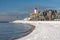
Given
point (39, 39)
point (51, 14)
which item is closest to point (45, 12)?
point (51, 14)

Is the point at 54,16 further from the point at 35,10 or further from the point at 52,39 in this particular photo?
the point at 52,39

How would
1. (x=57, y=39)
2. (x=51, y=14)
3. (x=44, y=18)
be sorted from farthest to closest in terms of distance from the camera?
1. (x=51, y=14)
2. (x=44, y=18)
3. (x=57, y=39)

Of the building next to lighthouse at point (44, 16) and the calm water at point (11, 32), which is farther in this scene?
the building next to lighthouse at point (44, 16)

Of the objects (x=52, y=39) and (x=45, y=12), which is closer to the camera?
(x=52, y=39)

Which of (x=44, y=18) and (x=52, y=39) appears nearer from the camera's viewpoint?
(x=52, y=39)

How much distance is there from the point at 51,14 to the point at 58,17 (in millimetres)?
3858

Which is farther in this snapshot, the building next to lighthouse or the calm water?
the building next to lighthouse

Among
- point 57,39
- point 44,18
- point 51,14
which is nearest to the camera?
point 57,39

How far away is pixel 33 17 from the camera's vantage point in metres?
69.9

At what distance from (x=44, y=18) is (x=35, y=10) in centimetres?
467

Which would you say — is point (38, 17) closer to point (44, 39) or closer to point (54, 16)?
point (54, 16)

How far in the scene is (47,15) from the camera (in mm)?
70625

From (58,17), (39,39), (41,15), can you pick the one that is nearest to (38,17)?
(41,15)

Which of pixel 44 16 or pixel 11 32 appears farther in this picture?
pixel 44 16
